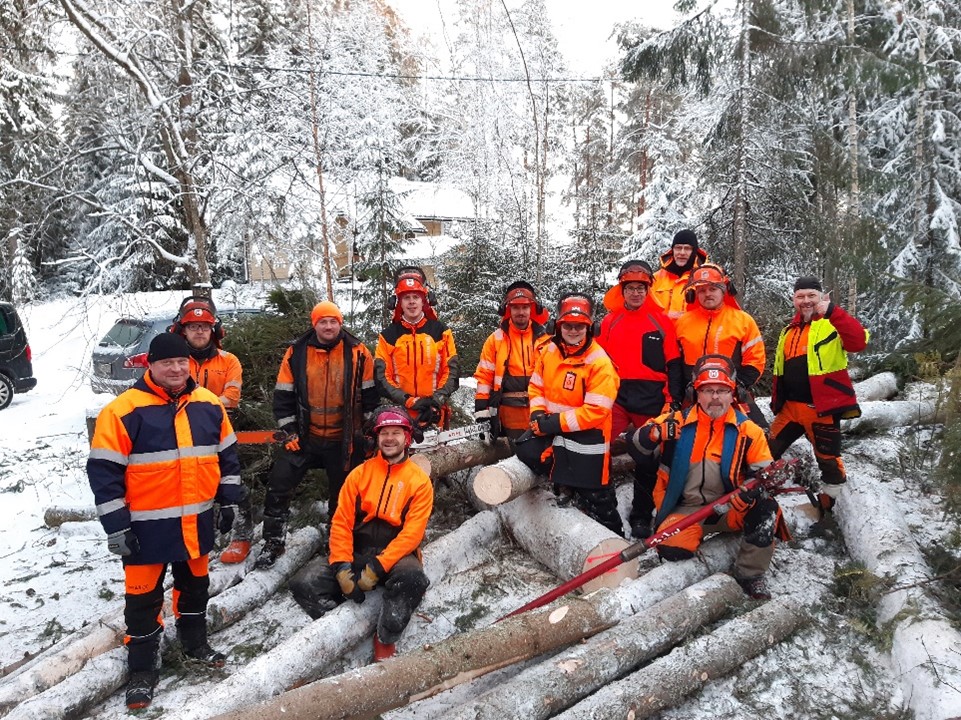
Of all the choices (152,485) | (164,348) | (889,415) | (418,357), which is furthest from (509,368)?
(889,415)

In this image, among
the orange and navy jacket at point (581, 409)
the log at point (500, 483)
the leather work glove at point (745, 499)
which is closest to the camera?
the leather work glove at point (745, 499)

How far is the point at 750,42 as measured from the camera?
33.4ft

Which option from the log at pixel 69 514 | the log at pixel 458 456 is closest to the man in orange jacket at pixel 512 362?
the log at pixel 458 456

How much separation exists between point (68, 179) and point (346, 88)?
756cm

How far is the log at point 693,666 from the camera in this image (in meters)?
3.04

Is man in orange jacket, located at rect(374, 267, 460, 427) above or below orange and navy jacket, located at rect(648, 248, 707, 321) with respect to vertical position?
below

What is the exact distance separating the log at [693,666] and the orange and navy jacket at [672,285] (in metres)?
2.51

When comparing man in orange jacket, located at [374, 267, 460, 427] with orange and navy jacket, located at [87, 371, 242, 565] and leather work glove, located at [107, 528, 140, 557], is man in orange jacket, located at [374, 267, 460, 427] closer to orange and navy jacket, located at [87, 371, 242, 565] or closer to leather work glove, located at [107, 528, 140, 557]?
orange and navy jacket, located at [87, 371, 242, 565]

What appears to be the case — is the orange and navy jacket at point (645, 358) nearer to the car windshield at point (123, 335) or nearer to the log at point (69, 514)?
the log at point (69, 514)

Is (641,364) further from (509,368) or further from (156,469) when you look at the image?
(156,469)

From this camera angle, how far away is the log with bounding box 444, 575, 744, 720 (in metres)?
2.97

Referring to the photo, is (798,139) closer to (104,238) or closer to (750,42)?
(750,42)

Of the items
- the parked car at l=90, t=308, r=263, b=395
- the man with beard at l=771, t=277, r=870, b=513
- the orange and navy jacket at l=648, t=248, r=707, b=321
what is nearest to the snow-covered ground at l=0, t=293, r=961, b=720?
the man with beard at l=771, t=277, r=870, b=513

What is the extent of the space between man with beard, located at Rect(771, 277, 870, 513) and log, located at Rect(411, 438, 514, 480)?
7.96ft
